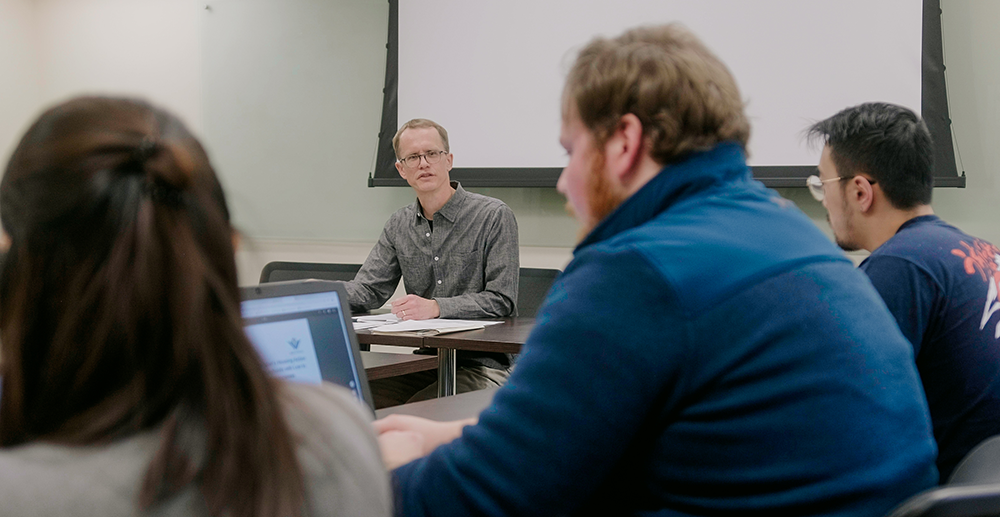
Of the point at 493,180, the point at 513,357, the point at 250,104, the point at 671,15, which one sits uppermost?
the point at 671,15

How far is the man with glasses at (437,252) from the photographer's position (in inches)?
110

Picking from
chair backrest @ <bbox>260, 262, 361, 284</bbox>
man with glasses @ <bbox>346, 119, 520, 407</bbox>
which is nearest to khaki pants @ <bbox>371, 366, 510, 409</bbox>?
man with glasses @ <bbox>346, 119, 520, 407</bbox>

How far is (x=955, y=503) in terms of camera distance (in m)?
0.77

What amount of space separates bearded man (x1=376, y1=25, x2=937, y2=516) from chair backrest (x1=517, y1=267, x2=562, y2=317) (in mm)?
2365

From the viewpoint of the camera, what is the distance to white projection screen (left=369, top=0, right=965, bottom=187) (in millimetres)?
3430

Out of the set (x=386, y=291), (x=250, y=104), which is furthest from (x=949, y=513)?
(x=250, y=104)

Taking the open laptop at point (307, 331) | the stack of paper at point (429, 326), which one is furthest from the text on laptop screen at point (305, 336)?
the stack of paper at point (429, 326)

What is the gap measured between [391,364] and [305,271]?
7.61 ft

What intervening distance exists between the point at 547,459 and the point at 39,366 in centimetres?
47

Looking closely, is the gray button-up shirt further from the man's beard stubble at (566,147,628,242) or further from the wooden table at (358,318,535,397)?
the man's beard stubble at (566,147,628,242)

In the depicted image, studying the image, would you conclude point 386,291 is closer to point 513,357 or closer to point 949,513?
point 513,357

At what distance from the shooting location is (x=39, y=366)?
57 centimetres

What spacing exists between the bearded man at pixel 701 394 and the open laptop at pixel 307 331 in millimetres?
365

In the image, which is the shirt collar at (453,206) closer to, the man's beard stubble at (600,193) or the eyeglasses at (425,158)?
the eyeglasses at (425,158)
